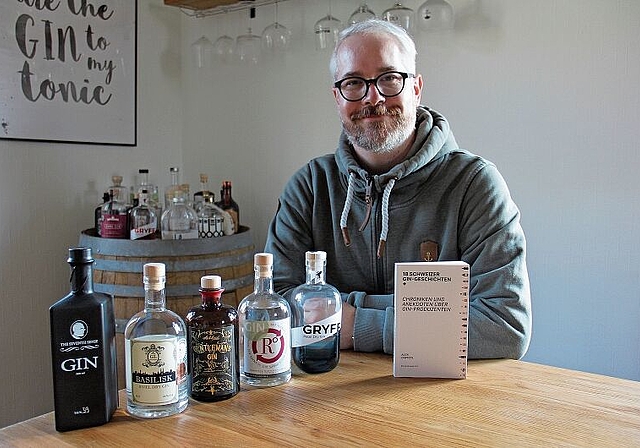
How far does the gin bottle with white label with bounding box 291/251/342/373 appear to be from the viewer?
1.01m

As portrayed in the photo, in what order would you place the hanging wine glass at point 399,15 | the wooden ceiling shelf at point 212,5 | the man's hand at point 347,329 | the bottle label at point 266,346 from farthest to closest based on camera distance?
1. the wooden ceiling shelf at point 212,5
2. the hanging wine glass at point 399,15
3. the man's hand at point 347,329
4. the bottle label at point 266,346

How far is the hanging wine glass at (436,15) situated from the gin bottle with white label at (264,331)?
4.12ft

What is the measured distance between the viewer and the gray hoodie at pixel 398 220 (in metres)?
1.26

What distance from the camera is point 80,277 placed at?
2.62ft

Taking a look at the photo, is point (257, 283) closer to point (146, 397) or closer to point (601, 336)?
point (146, 397)

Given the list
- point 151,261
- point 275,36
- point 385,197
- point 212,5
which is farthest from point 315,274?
point 212,5

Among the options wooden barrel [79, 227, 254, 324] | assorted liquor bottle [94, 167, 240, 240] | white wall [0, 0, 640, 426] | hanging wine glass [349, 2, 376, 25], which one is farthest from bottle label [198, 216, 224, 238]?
hanging wine glass [349, 2, 376, 25]

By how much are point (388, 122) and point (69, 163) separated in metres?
1.32

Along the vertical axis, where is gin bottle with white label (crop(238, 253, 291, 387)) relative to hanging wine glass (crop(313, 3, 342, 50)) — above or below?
below

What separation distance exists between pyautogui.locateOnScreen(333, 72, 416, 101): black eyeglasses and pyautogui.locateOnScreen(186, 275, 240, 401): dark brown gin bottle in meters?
0.65

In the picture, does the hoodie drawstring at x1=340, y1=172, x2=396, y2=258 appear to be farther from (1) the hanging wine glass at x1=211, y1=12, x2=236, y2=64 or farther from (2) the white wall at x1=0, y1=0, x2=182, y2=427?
(2) the white wall at x1=0, y1=0, x2=182, y2=427

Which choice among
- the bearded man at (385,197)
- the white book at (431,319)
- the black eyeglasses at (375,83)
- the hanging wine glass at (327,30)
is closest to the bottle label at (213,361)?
the white book at (431,319)

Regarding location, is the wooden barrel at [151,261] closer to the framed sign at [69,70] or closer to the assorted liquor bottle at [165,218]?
the assorted liquor bottle at [165,218]

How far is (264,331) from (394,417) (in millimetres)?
218
